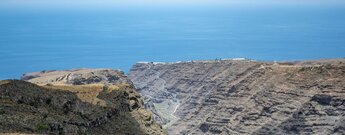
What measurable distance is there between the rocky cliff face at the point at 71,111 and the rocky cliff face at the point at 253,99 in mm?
32061

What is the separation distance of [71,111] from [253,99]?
4763 cm

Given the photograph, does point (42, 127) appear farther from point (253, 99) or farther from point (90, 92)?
point (253, 99)

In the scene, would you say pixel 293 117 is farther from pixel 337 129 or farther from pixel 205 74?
pixel 205 74

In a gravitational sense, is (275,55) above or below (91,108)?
above

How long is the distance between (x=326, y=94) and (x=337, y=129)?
17.1ft

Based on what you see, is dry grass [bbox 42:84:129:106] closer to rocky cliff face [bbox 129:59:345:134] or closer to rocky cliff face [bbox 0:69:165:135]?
rocky cliff face [bbox 0:69:165:135]

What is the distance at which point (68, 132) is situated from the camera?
117 ft

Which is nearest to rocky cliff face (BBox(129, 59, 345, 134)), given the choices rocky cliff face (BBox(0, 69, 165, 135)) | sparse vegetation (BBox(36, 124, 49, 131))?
rocky cliff face (BBox(0, 69, 165, 135))

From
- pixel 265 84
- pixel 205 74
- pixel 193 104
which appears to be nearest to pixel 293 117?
pixel 265 84

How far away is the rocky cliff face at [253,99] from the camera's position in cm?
7381

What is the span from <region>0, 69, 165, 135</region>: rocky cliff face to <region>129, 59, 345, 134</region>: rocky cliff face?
3206 cm

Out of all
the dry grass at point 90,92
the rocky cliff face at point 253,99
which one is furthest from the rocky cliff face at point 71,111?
the rocky cliff face at point 253,99

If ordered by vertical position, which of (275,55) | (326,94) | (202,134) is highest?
(275,55)

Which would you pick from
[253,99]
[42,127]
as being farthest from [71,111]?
[253,99]
